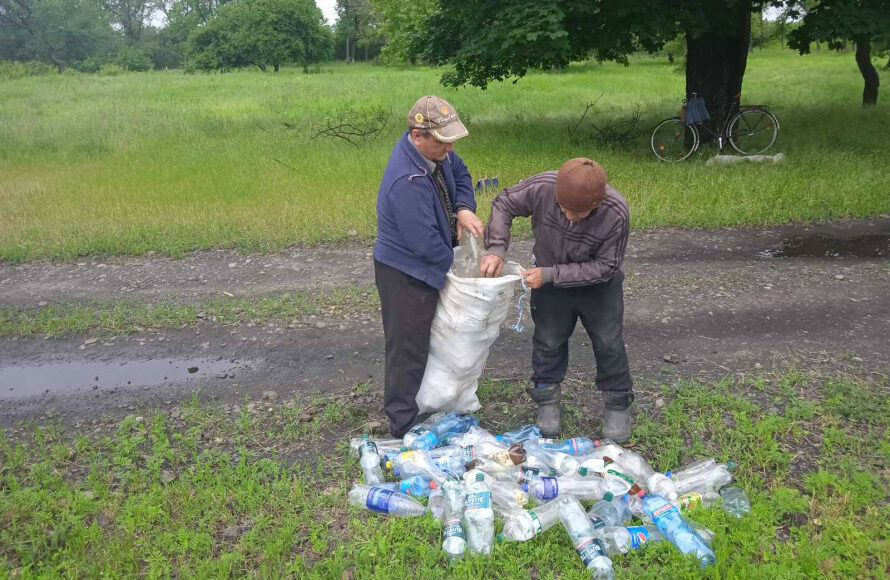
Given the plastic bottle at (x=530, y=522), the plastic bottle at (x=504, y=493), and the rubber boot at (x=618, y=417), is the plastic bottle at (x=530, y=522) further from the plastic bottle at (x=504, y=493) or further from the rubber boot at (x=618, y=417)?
the rubber boot at (x=618, y=417)

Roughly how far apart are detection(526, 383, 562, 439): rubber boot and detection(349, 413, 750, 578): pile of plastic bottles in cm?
14

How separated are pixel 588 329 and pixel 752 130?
993 centimetres

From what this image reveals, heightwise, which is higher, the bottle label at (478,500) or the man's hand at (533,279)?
the man's hand at (533,279)

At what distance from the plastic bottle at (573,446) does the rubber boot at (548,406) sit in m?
0.25

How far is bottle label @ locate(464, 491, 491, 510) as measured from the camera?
3338 millimetres

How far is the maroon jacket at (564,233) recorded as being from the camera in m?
3.59

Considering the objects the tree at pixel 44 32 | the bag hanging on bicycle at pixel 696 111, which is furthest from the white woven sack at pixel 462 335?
the tree at pixel 44 32

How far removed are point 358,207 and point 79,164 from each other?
6932 mm

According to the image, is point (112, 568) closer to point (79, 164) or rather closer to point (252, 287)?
point (252, 287)

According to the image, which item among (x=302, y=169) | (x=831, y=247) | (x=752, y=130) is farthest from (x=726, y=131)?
(x=302, y=169)

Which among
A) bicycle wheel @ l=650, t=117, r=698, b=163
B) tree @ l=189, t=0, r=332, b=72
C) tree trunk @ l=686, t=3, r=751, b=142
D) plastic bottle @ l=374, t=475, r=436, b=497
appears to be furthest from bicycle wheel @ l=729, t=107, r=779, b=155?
tree @ l=189, t=0, r=332, b=72

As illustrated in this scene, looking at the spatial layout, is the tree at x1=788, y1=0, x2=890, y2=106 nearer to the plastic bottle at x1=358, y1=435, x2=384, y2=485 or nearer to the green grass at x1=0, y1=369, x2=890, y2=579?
the green grass at x1=0, y1=369, x2=890, y2=579

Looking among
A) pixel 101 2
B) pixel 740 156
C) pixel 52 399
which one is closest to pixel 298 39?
pixel 101 2

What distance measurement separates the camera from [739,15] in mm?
11883
